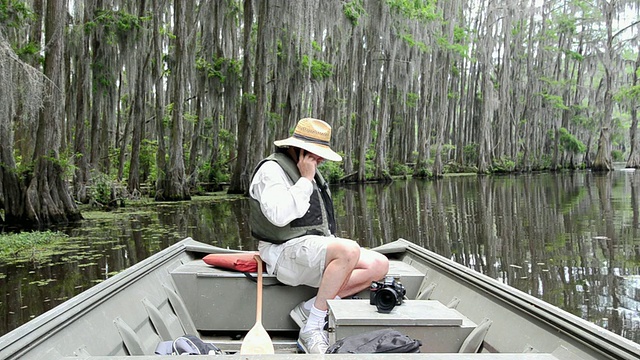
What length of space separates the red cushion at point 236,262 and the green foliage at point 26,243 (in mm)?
5145

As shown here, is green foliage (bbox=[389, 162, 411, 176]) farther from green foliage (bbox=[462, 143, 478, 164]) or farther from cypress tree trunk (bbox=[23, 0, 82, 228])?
cypress tree trunk (bbox=[23, 0, 82, 228])

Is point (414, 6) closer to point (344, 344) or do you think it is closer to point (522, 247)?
point (522, 247)

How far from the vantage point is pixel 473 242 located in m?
8.82

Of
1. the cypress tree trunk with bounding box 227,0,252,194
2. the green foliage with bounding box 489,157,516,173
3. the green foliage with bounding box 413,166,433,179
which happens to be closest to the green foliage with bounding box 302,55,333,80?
the cypress tree trunk with bounding box 227,0,252,194

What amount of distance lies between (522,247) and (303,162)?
582cm

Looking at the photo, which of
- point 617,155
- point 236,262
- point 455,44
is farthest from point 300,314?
point 617,155

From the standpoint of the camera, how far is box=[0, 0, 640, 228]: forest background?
11.9 meters

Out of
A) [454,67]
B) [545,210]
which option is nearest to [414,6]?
[454,67]

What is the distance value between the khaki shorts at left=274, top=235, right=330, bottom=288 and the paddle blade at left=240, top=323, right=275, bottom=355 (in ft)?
1.90

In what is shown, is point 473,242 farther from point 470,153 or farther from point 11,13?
point 470,153

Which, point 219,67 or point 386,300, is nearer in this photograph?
point 386,300

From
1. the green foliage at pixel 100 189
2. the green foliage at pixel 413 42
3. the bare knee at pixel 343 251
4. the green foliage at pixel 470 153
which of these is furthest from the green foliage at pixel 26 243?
the green foliage at pixel 470 153

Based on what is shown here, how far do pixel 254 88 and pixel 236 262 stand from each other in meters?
17.8

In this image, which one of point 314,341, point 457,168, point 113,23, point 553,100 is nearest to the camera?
point 314,341
